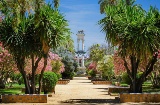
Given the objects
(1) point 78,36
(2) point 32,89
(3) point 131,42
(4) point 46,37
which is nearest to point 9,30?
(4) point 46,37

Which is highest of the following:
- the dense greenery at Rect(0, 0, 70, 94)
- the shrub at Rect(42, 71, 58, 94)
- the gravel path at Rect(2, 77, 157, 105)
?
the dense greenery at Rect(0, 0, 70, 94)

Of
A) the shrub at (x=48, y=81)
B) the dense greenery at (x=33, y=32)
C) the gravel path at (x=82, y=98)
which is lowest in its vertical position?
the gravel path at (x=82, y=98)

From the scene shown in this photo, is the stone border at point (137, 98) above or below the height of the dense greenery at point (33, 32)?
below

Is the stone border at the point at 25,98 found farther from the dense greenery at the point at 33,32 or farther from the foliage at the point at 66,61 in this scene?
the foliage at the point at 66,61

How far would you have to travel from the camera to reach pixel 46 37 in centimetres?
1894

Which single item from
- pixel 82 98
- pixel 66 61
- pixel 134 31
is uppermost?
pixel 66 61

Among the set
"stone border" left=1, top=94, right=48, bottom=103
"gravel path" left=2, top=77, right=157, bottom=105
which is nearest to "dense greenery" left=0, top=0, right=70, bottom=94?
"stone border" left=1, top=94, right=48, bottom=103

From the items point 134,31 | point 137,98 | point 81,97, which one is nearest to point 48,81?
point 81,97

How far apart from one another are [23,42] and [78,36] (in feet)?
442

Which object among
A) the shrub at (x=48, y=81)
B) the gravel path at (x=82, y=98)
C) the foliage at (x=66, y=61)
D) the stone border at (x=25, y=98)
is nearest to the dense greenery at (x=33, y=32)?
the stone border at (x=25, y=98)

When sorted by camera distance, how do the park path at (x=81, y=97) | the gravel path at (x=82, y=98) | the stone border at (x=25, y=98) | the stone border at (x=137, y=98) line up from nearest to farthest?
the stone border at (x=25, y=98), the stone border at (x=137, y=98), the gravel path at (x=82, y=98), the park path at (x=81, y=97)

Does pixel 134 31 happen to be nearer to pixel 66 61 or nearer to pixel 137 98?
pixel 137 98

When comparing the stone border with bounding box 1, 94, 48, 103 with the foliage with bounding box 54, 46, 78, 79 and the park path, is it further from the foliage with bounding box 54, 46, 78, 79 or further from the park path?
the foliage with bounding box 54, 46, 78, 79

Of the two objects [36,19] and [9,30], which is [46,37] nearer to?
[36,19]
